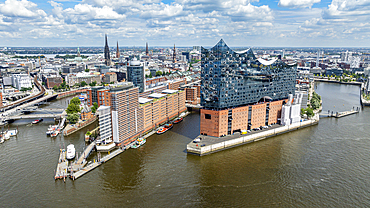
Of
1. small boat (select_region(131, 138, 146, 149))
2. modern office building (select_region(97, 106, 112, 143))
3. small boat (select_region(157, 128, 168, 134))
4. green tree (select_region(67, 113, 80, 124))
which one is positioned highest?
modern office building (select_region(97, 106, 112, 143))

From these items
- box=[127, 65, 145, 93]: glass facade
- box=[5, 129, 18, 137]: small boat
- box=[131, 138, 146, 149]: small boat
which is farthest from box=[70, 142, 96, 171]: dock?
box=[127, 65, 145, 93]: glass facade

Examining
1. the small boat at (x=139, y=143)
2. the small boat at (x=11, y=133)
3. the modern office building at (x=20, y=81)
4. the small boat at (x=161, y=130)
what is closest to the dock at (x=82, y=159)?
the small boat at (x=139, y=143)

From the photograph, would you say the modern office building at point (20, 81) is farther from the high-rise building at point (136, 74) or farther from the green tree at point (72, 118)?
the high-rise building at point (136, 74)

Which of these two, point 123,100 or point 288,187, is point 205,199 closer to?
point 288,187

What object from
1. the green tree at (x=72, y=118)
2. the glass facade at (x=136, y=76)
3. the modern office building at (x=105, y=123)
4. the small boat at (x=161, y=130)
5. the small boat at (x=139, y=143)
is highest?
the glass facade at (x=136, y=76)

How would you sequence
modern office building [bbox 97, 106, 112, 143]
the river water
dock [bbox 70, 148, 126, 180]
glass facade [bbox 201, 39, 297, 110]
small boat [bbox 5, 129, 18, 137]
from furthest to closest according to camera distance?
small boat [bbox 5, 129, 18, 137] → glass facade [bbox 201, 39, 297, 110] → modern office building [bbox 97, 106, 112, 143] → dock [bbox 70, 148, 126, 180] → the river water

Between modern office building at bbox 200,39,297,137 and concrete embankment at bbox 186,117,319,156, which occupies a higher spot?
modern office building at bbox 200,39,297,137

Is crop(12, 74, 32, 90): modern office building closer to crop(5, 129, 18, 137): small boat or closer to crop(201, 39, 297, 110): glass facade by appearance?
crop(5, 129, 18, 137): small boat
